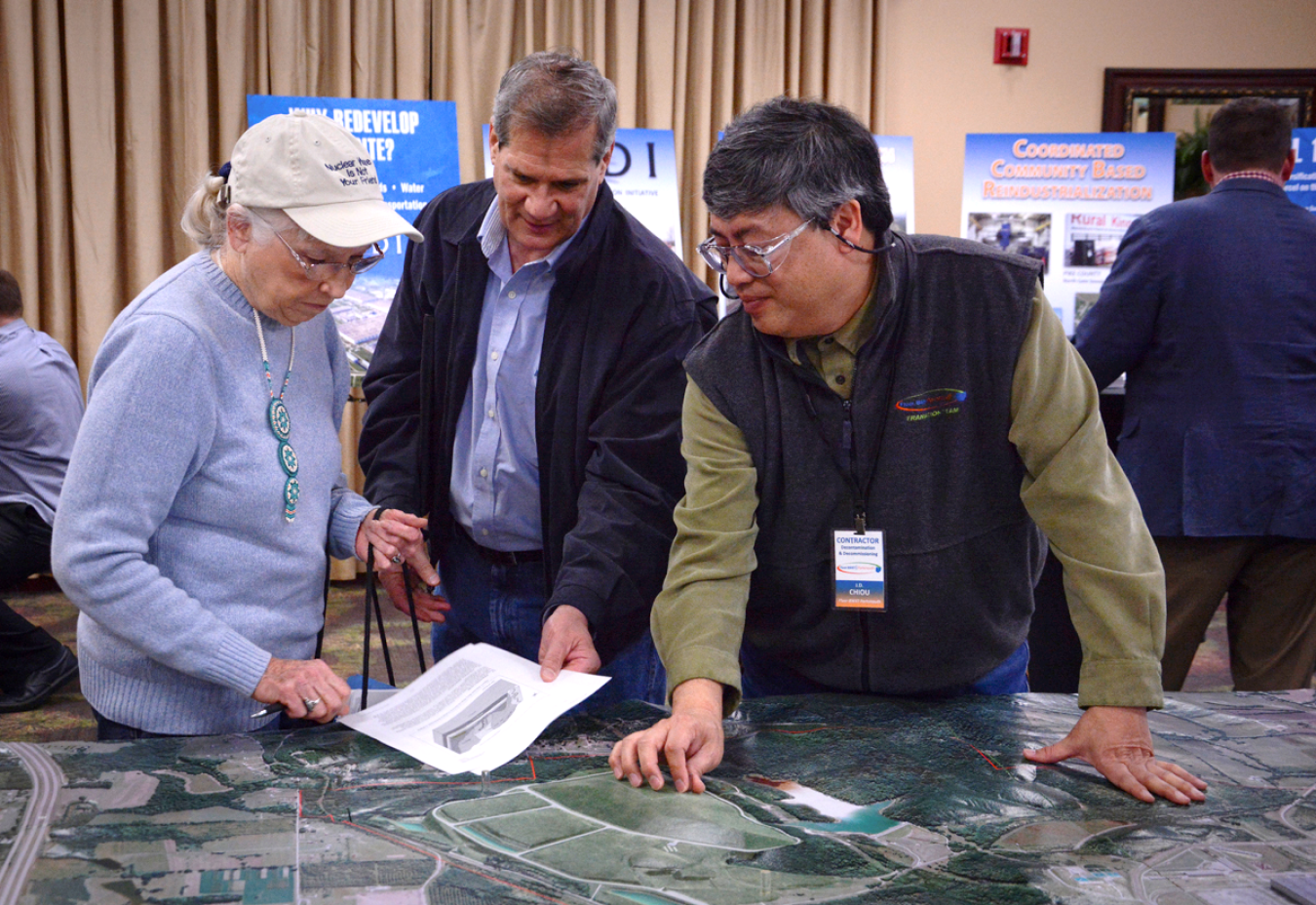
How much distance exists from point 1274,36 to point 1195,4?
1.38 ft

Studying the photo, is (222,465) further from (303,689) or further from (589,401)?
(589,401)

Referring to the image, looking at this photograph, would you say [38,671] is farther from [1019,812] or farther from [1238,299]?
[1238,299]

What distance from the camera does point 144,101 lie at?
4.50m

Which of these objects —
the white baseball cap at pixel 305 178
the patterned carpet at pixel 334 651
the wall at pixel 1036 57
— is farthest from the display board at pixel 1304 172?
the white baseball cap at pixel 305 178

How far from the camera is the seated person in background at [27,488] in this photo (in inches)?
131

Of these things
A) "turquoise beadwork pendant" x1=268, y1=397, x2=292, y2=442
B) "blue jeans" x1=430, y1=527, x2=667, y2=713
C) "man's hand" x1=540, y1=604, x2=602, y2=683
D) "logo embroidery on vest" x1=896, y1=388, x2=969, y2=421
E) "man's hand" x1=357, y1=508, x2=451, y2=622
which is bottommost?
"blue jeans" x1=430, y1=527, x2=667, y2=713

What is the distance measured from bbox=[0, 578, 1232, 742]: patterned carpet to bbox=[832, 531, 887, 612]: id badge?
2.15 metres

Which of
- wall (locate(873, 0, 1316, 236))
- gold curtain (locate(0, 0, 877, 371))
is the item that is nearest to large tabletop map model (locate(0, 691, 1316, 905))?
gold curtain (locate(0, 0, 877, 371))

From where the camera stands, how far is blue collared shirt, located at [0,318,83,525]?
11.0 feet

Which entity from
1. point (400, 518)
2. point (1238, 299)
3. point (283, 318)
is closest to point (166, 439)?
point (283, 318)

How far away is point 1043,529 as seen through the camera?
4.58 feet

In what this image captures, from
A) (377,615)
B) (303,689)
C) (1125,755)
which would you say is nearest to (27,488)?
(377,615)

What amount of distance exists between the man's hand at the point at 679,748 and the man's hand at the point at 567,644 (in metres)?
0.22

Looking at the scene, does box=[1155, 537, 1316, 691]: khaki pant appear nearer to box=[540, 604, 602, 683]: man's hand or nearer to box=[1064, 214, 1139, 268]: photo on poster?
box=[540, 604, 602, 683]: man's hand
